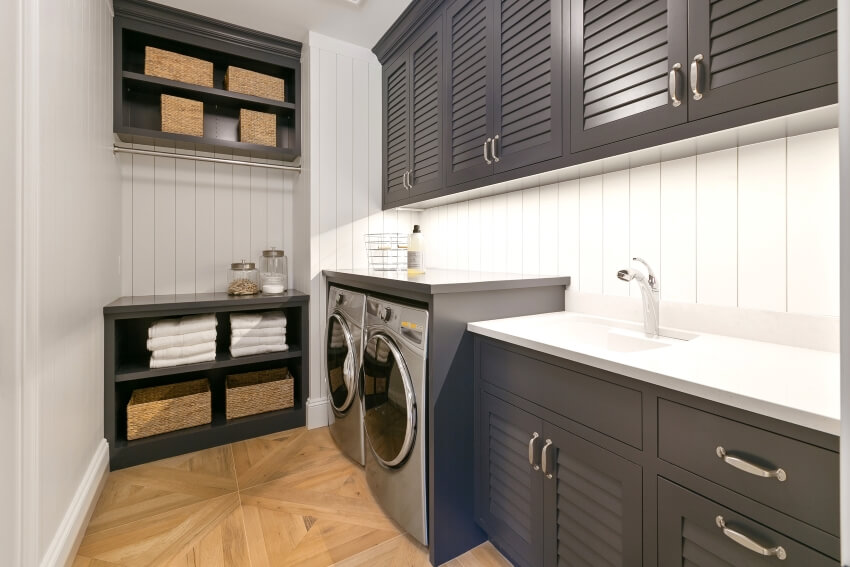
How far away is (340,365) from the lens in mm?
2164

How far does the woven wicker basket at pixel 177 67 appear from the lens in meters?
2.30

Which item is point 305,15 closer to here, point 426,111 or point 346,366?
point 426,111

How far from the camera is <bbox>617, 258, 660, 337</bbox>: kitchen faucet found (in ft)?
4.38

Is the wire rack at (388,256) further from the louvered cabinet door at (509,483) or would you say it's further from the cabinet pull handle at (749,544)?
the cabinet pull handle at (749,544)

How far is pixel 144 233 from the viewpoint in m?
2.52

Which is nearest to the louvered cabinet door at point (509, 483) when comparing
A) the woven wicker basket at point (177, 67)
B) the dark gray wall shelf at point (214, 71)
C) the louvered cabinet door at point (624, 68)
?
the louvered cabinet door at point (624, 68)

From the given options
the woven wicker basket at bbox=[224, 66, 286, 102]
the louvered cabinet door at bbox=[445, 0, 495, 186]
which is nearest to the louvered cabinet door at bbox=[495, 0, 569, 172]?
the louvered cabinet door at bbox=[445, 0, 495, 186]

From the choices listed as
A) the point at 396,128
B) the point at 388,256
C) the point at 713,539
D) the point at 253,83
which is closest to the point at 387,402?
Result: the point at 388,256

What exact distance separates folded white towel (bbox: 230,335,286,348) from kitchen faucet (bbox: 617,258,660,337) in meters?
2.07

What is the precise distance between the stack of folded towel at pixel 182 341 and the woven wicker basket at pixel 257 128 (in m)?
1.20

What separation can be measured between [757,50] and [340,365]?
6.66 ft

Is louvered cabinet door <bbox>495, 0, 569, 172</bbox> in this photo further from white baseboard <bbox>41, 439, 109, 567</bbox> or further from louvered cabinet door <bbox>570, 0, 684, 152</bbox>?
white baseboard <bbox>41, 439, 109, 567</bbox>

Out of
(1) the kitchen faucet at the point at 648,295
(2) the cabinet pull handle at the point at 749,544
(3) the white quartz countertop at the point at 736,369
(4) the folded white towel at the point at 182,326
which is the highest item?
(1) the kitchen faucet at the point at 648,295

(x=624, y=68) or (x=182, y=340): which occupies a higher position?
(x=624, y=68)
